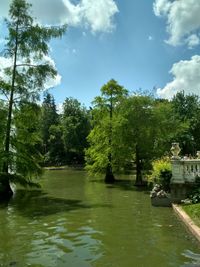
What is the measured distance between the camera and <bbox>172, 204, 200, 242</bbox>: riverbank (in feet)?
31.5

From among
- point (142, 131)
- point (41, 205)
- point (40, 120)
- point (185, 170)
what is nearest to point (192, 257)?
point (185, 170)

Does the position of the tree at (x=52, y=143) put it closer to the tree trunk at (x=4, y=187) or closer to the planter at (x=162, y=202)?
the tree trunk at (x=4, y=187)

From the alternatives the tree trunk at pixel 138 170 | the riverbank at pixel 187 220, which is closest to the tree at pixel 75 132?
the tree trunk at pixel 138 170

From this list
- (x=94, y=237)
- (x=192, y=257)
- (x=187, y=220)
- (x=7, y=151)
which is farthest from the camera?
(x=7, y=151)

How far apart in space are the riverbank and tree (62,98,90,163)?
48.1 metres

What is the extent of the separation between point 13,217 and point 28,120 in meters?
8.65

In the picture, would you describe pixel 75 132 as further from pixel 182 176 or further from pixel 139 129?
pixel 182 176

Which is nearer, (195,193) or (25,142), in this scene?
(195,193)

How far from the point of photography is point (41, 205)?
16.6 meters

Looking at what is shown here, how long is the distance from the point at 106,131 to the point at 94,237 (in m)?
20.5

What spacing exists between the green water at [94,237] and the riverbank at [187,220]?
0.18 m

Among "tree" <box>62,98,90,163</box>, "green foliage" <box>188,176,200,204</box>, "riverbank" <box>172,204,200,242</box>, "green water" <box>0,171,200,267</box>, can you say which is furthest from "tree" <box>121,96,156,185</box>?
"tree" <box>62,98,90,163</box>

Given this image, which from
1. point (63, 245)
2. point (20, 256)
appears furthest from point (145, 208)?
point (20, 256)

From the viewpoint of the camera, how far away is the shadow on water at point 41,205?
48.5 ft
